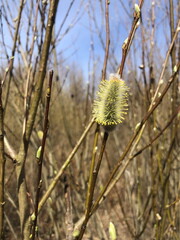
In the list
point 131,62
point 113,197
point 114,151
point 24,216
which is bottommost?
point 113,197

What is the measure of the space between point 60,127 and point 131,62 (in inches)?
265

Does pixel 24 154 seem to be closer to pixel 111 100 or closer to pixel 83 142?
pixel 111 100

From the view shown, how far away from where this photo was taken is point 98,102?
2.40ft

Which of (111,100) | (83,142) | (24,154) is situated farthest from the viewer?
(83,142)

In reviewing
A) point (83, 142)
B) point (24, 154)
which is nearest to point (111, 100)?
point (24, 154)

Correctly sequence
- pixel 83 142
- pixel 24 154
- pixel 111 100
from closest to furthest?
pixel 111 100, pixel 24 154, pixel 83 142

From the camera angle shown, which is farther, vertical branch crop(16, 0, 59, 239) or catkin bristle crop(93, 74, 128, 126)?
vertical branch crop(16, 0, 59, 239)

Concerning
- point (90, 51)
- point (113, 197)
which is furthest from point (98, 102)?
point (113, 197)

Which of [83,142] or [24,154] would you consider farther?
[83,142]

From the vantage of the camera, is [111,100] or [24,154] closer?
[111,100]

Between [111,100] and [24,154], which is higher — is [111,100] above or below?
above

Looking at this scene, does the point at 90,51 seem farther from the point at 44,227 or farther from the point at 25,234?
the point at 44,227

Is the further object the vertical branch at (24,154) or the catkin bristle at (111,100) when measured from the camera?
the vertical branch at (24,154)

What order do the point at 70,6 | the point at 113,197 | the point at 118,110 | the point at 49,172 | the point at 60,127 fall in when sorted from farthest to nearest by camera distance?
the point at 60,127 < the point at 113,197 < the point at 49,172 < the point at 70,6 < the point at 118,110
